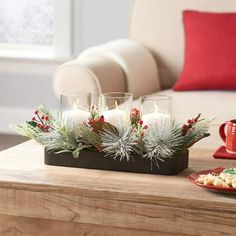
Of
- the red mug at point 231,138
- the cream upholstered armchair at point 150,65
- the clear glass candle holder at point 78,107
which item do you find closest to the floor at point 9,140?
the cream upholstered armchair at point 150,65

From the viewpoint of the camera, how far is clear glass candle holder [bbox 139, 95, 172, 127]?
227 centimetres

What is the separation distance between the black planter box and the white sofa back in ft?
5.71

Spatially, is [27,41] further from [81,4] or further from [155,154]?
[155,154]

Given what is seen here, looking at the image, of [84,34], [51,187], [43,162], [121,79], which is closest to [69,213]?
[51,187]

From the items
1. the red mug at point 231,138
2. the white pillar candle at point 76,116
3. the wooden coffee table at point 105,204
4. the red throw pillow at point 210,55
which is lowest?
the wooden coffee table at point 105,204

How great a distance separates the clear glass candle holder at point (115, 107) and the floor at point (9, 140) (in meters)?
2.25

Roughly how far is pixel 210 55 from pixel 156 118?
1.50 meters

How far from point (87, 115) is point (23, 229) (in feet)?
1.32

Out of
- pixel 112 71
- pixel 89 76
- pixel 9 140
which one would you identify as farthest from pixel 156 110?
pixel 9 140

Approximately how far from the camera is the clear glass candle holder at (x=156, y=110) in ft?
7.46

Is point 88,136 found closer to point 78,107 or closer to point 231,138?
point 78,107

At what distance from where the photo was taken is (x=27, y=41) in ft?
16.3

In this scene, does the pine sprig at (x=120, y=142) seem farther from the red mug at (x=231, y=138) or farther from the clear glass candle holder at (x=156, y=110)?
the red mug at (x=231, y=138)

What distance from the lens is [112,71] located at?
3557mm
